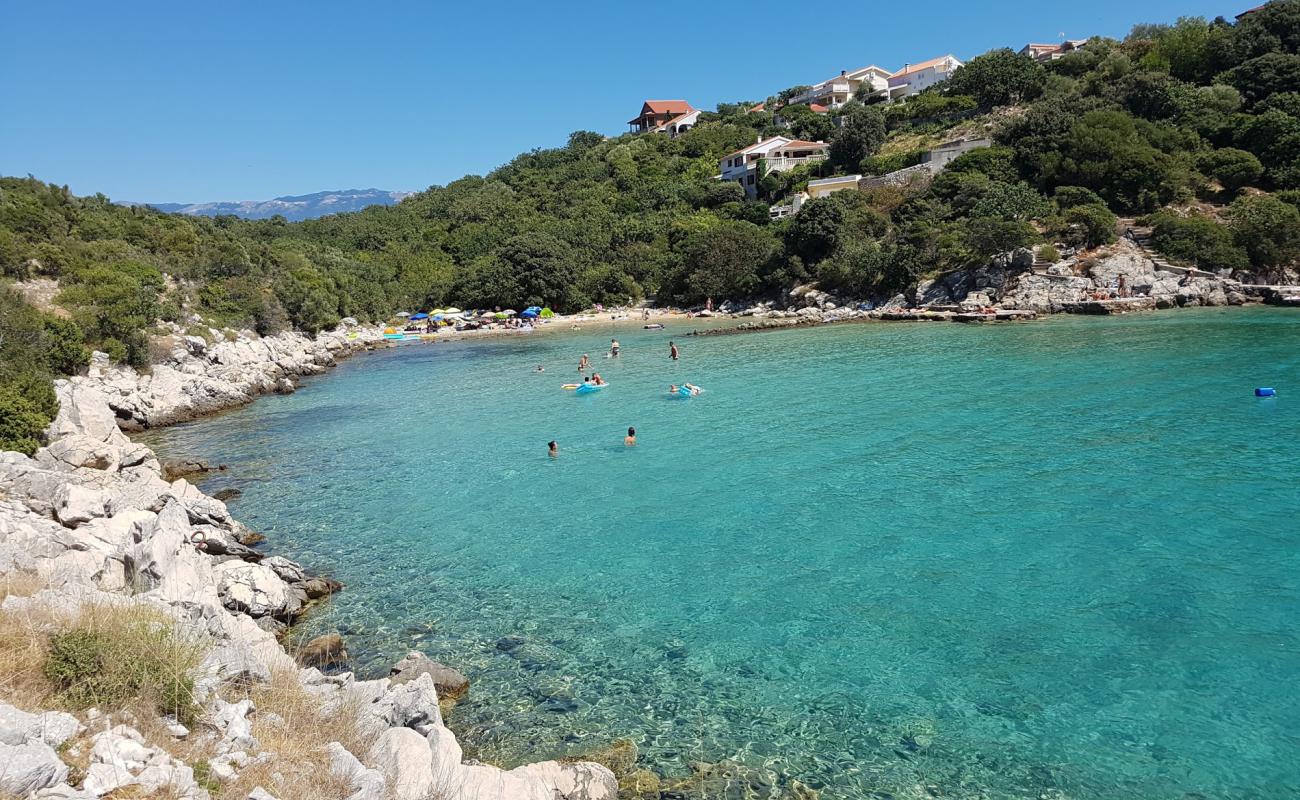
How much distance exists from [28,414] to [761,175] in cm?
8426

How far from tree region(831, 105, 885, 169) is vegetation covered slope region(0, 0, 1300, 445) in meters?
0.31

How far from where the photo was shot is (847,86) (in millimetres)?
118562

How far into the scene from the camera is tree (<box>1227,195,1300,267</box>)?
155 feet

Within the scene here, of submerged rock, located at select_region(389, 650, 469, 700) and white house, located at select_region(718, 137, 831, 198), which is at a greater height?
white house, located at select_region(718, 137, 831, 198)

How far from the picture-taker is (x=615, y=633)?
38.0ft

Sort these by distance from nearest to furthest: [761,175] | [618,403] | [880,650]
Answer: [880,650]
[618,403]
[761,175]

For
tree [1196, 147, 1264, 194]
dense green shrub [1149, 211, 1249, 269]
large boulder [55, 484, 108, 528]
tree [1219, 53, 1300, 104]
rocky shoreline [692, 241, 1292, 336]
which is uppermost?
tree [1219, 53, 1300, 104]

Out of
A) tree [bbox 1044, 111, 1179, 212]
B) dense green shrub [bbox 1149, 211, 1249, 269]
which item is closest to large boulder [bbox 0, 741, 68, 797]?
dense green shrub [bbox 1149, 211, 1249, 269]

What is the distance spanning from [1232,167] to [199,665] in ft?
239

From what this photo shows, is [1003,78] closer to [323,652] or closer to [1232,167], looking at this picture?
[1232,167]

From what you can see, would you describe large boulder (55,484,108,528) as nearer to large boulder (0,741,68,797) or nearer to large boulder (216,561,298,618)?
large boulder (216,561,298,618)

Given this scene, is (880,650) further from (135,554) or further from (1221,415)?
(1221,415)

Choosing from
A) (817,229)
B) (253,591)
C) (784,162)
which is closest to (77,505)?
(253,591)

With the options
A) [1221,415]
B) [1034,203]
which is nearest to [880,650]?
[1221,415]
